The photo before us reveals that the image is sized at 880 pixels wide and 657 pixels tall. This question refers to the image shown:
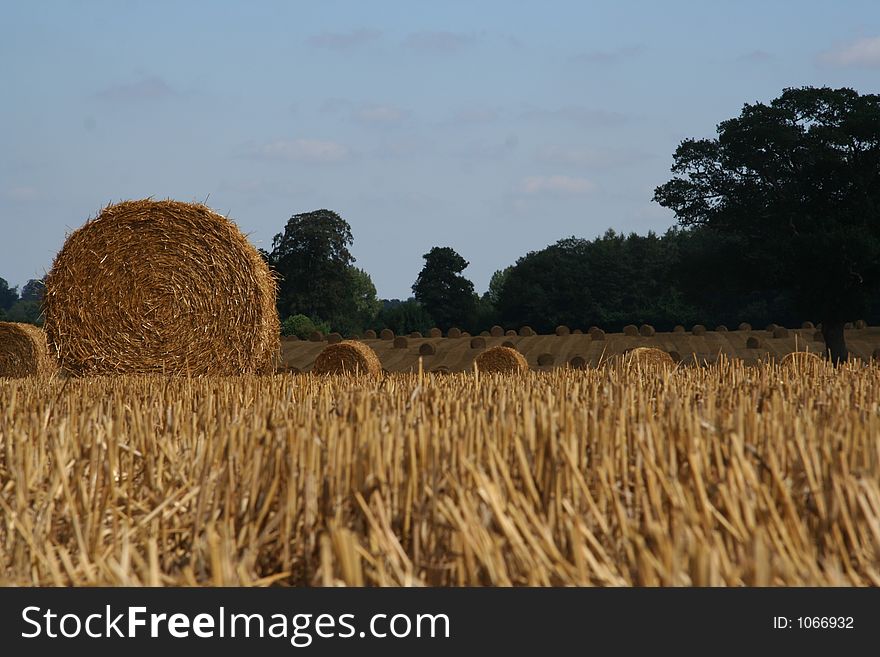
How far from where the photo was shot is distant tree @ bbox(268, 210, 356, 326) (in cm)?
8119

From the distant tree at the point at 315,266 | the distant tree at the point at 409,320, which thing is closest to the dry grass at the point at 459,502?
the distant tree at the point at 409,320

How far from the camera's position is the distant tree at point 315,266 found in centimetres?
8119

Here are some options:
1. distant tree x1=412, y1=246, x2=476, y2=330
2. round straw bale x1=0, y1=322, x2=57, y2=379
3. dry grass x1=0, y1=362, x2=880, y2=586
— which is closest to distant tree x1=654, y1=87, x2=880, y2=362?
round straw bale x1=0, y1=322, x2=57, y2=379

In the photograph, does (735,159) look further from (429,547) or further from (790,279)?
(429,547)

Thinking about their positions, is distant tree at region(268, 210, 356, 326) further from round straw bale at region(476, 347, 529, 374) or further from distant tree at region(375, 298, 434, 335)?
round straw bale at region(476, 347, 529, 374)

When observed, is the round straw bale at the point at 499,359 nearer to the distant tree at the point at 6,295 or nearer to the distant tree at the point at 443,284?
the distant tree at the point at 443,284

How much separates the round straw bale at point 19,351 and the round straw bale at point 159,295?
40.0 ft

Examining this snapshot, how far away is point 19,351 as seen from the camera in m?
24.5

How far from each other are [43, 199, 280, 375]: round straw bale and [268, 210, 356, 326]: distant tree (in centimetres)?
6717

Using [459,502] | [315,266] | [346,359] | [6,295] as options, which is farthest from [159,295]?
[6,295]

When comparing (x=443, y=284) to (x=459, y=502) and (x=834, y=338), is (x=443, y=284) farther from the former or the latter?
(x=459, y=502)

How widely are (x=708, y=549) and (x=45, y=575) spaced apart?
1731 millimetres
